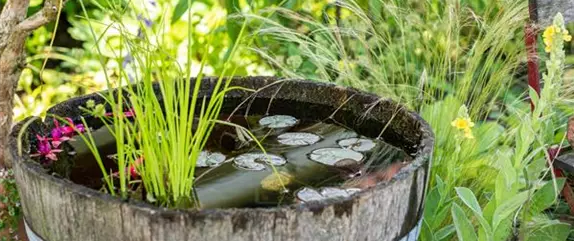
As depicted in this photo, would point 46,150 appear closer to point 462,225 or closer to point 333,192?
point 333,192

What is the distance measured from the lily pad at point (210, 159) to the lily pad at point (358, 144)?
0.87 feet

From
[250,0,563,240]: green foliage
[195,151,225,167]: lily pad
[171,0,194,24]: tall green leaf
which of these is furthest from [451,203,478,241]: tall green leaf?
[171,0,194,24]: tall green leaf

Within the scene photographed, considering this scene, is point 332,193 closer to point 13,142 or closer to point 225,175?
point 225,175

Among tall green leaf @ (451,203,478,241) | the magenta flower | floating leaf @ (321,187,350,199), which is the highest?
the magenta flower

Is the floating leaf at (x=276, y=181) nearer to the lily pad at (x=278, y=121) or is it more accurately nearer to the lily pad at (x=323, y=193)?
the lily pad at (x=323, y=193)

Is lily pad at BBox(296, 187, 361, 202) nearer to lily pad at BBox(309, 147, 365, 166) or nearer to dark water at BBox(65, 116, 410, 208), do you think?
dark water at BBox(65, 116, 410, 208)

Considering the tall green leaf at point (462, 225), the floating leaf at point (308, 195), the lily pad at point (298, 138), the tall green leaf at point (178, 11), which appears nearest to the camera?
the floating leaf at point (308, 195)

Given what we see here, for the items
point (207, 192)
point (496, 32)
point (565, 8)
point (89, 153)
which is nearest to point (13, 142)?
point (89, 153)

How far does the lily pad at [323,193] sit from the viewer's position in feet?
4.78

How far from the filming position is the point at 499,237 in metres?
1.59

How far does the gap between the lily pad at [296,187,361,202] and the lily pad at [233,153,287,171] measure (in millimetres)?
133

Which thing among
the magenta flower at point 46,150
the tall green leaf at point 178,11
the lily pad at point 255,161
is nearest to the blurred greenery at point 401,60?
the tall green leaf at point 178,11

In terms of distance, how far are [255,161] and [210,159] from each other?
0.09 meters

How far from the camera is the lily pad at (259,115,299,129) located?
1784 mm
